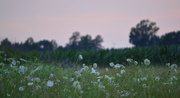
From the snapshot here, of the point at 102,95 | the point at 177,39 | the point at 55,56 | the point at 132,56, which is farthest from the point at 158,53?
the point at 177,39

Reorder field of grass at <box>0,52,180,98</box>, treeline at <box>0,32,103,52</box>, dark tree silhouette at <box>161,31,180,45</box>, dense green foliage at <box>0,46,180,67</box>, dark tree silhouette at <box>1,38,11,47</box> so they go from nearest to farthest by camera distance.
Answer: field of grass at <box>0,52,180,98</box> < dark tree silhouette at <box>1,38,11,47</box> < dense green foliage at <box>0,46,180,67</box> < treeline at <box>0,32,103,52</box> < dark tree silhouette at <box>161,31,180,45</box>

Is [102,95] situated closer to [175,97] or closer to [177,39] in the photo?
[175,97]

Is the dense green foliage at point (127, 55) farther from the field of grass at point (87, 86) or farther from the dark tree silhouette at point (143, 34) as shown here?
the dark tree silhouette at point (143, 34)

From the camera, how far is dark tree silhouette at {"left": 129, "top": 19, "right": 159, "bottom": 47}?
5435cm

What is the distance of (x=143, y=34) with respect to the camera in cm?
5834

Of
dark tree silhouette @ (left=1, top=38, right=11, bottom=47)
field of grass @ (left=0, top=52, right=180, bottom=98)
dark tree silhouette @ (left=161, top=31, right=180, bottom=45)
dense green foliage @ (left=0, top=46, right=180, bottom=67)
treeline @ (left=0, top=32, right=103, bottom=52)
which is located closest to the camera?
field of grass @ (left=0, top=52, right=180, bottom=98)

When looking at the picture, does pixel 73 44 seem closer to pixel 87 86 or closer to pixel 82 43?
pixel 82 43

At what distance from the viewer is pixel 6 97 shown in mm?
4211

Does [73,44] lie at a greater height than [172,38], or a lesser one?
greater

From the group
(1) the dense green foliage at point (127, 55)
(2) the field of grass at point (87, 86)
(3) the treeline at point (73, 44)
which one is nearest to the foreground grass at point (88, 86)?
(2) the field of grass at point (87, 86)

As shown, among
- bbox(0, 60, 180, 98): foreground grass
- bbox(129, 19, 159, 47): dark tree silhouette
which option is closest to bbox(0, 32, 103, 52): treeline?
bbox(129, 19, 159, 47): dark tree silhouette

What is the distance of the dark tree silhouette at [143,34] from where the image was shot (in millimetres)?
54350

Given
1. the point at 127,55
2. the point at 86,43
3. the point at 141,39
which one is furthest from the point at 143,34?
the point at 127,55

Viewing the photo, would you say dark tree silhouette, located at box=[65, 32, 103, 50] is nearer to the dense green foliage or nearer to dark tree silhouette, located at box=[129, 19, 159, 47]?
dark tree silhouette, located at box=[129, 19, 159, 47]
